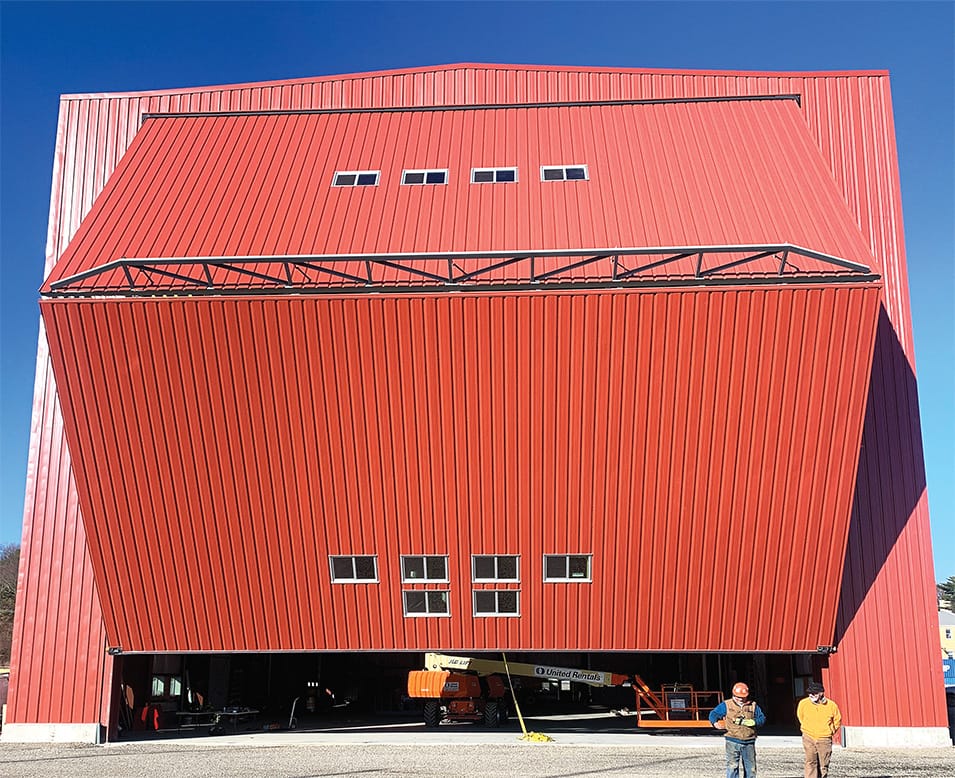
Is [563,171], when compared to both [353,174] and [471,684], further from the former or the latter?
[471,684]

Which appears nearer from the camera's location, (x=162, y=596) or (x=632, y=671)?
(x=162, y=596)

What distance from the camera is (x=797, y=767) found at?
51.0ft

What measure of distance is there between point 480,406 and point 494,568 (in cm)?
411

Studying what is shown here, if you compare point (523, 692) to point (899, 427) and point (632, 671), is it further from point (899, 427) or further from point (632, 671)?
point (899, 427)

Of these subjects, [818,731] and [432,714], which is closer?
[818,731]

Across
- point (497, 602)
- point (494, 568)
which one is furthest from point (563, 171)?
point (497, 602)

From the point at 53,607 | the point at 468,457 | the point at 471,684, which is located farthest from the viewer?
the point at 471,684

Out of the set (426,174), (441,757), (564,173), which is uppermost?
(426,174)

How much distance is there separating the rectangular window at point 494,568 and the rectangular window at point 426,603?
91 centimetres

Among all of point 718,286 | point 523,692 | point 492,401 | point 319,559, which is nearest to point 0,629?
point 523,692

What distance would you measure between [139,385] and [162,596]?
531 centimetres

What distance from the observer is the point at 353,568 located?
18.1 m

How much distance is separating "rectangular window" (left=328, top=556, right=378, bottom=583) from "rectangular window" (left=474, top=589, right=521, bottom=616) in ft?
7.95

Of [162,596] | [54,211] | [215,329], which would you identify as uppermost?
[54,211]
